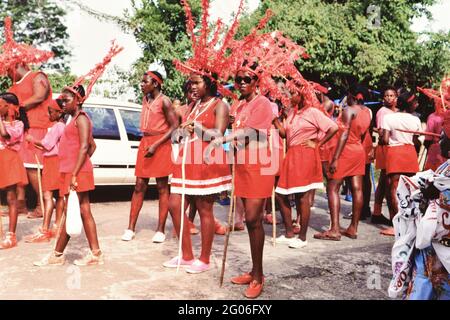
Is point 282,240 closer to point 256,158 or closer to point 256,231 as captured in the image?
point 256,231

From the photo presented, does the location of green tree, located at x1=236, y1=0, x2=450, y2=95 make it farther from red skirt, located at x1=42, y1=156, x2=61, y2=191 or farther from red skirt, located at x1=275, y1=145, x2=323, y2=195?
red skirt, located at x1=42, y1=156, x2=61, y2=191

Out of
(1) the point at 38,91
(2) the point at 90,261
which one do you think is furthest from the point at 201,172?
(1) the point at 38,91

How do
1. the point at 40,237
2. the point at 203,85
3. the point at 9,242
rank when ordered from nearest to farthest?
the point at 203,85, the point at 9,242, the point at 40,237

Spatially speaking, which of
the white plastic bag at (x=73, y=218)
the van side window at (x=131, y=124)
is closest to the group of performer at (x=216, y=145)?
the white plastic bag at (x=73, y=218)

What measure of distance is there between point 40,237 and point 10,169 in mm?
842

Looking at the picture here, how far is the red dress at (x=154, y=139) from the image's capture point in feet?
18.7

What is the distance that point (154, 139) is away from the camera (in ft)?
18.8

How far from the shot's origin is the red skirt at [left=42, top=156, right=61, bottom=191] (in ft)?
18.5

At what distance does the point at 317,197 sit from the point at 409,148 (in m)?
3.52

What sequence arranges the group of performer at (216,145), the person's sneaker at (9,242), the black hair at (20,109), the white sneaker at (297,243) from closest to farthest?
1. the group of performer at (216,145)
2. the person's sneaker at (9,242)
3. the black hair at (20,109)
4. the white sneaker at (297,243)

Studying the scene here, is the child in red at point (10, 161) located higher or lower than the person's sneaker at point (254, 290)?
higher

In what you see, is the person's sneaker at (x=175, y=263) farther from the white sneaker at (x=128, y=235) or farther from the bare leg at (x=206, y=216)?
the white sneaker at (x=128, y=235)

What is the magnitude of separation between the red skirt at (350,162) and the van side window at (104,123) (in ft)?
12.4
